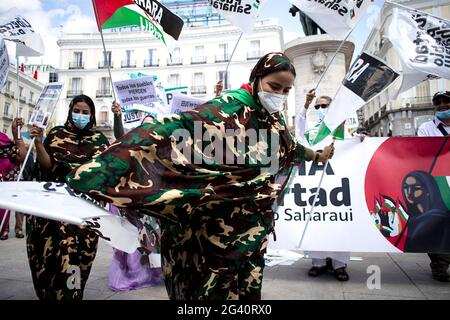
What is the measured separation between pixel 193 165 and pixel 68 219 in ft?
1.96

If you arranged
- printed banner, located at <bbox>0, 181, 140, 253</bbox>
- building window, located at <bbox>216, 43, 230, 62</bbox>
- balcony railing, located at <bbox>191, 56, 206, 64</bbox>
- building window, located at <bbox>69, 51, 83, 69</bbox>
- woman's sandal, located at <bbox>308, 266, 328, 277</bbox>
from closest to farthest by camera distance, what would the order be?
1. printed banner, located at <bbox>0, 181, 140, 253</bbox>
2. woman's sandal, located at <bbox>308, 266, 328, 277</bbox>
3. building window, located at <bbox>216, 43, 230, 62</bbox>
4. balcony railing, located at <bbox>191, 56, 206, 64</bbox>
5. building window, located at <bbox>69, 51, 83, 69</bbox>

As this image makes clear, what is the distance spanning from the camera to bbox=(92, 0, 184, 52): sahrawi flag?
10.6ft

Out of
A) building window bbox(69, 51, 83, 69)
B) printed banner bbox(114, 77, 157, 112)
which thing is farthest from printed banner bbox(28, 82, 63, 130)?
building window bbox(69, 51, 83, 69)

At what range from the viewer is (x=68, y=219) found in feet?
4.11

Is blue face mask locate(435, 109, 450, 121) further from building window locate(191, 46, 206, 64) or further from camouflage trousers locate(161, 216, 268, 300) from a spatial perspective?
building window locate(191, 46, 206, 64)

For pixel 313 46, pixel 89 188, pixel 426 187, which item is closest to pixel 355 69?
pixel 426 187

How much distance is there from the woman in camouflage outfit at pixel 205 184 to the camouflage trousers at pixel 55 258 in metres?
0.94

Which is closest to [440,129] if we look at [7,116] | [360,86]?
[360,86]

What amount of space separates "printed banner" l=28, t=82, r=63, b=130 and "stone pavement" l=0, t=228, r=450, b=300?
1.66 m

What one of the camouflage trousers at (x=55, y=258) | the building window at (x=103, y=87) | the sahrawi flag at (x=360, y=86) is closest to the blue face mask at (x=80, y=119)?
the camouflage trousers at (x=55, y=258)

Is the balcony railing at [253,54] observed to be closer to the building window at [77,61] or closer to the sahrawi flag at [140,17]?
the building window at [77,61]

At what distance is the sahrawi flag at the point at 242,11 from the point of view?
3829mm

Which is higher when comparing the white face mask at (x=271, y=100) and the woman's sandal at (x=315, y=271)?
the white face mask at (x=271, y=100)

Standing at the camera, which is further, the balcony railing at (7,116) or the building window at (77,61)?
the building window at (77,61)
